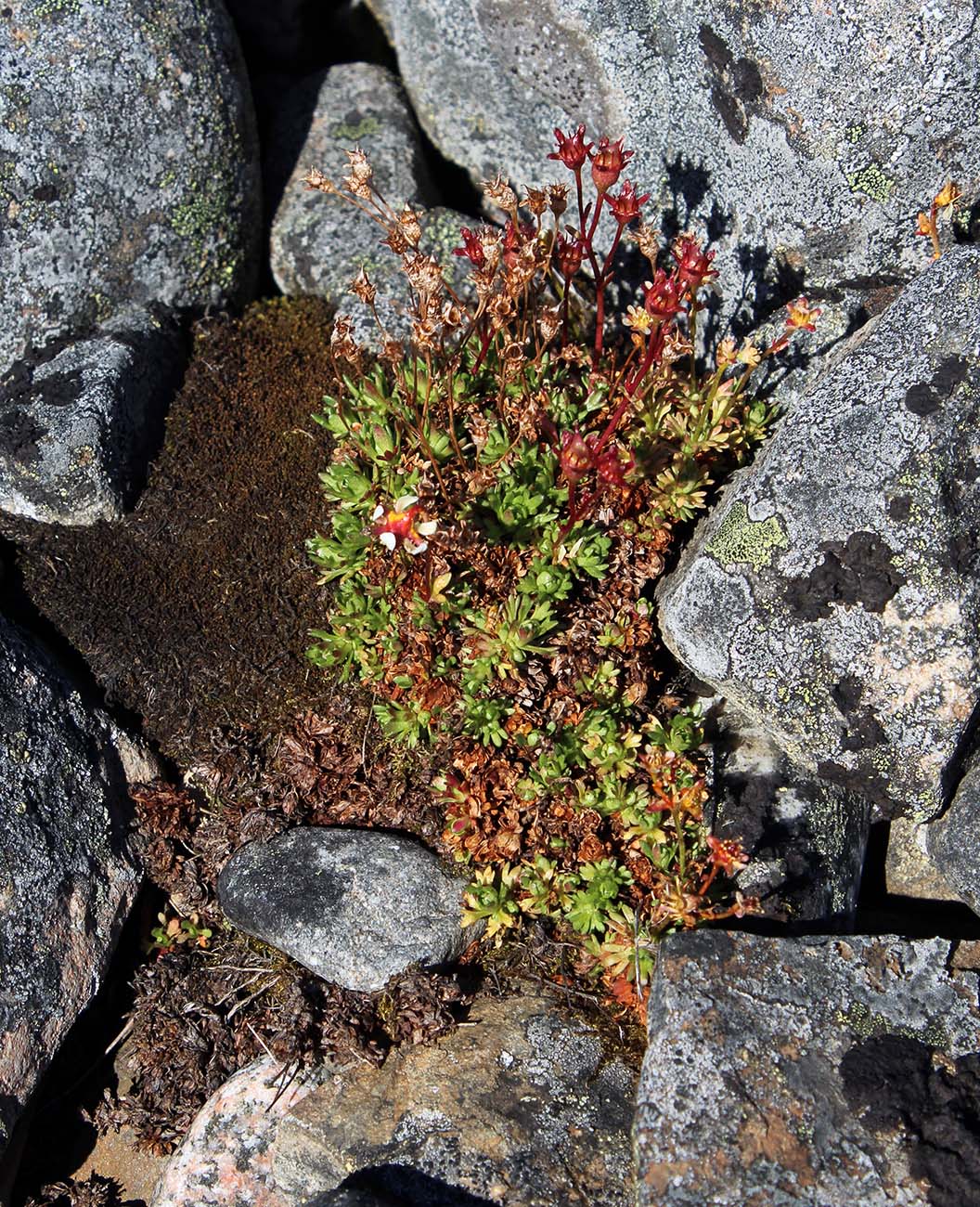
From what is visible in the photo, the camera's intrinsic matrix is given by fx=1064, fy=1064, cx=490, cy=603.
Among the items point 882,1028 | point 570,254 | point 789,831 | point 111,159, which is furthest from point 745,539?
point 111,159

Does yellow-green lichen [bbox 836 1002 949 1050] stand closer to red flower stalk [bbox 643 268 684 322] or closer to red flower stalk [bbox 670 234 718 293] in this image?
red flower stalk [bbox 643 268 684 322]

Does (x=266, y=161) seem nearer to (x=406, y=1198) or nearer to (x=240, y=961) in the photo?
(x=240, y=961)

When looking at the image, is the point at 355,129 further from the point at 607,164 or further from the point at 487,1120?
the point at 487,1120

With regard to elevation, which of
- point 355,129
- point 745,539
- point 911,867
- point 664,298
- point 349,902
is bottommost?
point 911,867

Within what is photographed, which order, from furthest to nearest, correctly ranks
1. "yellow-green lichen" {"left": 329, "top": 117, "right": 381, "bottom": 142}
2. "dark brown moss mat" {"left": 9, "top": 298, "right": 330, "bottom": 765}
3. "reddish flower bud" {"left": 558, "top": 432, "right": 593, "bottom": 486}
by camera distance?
1. "yellow-green lichen" {"left": 329, "top": 117, "right": 381, "bottom": 142}
2. "dark brown moss mat" {"left": 9, "top": 298, "right": 330, "bottom": 765}
3. "reddish flower bud" {"left": 558, "top": 432, "right": 593, "bottom": 486}

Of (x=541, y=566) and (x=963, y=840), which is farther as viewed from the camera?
(x=541, y=566)

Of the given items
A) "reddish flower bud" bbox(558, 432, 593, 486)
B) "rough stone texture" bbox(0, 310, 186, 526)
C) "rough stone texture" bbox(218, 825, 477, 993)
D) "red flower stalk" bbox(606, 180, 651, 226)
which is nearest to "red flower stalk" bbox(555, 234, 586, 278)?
"red flower stalk" bbox(606, 180, 651, 226)
